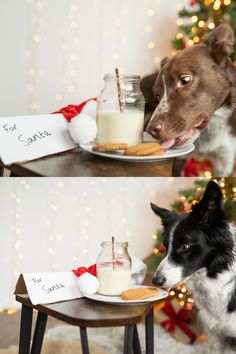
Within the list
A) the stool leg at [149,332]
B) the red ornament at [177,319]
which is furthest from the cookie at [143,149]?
the red ornament at [177,319]

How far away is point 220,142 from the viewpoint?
0.88 m

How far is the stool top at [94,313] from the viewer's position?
44.1 inches

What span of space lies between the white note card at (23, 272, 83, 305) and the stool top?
0.02 metres

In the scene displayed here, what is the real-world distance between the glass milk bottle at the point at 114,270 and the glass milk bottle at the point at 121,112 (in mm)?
467

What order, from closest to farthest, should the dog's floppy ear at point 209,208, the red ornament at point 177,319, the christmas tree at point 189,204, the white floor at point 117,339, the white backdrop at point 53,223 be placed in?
the dog's floppy ear at point 209,208 → the christmas tree at point 189,204 → the white floor at point 117,339 → the red ornament at point 177,319 → the white backdrop at point 53,223

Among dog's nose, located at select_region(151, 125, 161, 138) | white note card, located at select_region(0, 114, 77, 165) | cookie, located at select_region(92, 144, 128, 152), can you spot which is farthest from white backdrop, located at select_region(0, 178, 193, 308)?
dog's nose, located at select_region(151, 125, 161, 138)

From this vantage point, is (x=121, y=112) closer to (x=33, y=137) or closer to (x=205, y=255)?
(x=33, y=137)

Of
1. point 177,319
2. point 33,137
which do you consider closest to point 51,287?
point 33,137

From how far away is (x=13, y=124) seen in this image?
94cm

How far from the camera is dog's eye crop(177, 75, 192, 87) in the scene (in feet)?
2.67

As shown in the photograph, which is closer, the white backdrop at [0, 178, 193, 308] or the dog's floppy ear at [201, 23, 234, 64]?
the dog's floppy ear at [201, 23, 234, 64]

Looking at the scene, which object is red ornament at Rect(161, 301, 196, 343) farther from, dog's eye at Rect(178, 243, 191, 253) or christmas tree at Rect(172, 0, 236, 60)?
christmas tree at Rect(172, 0, 236, 60)

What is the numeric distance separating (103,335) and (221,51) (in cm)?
150

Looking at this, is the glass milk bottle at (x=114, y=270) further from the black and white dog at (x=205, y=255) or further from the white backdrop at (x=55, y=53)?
the white backdrop at (x=55, y=53)
